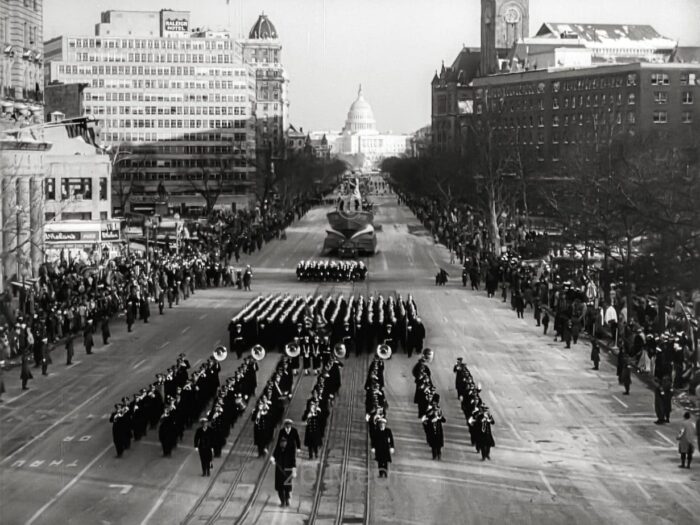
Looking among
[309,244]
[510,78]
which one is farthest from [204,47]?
[309,244]

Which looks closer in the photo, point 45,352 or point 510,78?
point 45,352

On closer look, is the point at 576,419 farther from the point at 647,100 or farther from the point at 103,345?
the point at 647,100

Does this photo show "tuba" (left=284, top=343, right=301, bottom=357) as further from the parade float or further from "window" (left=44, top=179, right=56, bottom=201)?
the parade float

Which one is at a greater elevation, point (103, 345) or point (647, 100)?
point (647, 100)

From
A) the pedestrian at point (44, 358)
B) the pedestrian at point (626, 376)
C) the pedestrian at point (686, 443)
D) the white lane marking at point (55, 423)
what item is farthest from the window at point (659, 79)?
the pedestrian at point (686, 443)

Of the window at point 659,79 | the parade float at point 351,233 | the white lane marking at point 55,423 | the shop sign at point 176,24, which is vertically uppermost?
the shop sign at point 176,24

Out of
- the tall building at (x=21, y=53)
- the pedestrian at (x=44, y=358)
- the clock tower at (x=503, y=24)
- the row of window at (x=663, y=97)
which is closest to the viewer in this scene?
the pedestrian at (x=44, y=358)

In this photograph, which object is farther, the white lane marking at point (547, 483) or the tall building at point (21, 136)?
the tall building at point (21, 136)

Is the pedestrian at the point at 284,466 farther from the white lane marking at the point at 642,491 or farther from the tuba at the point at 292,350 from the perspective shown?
the tuba at the point at 292,350
